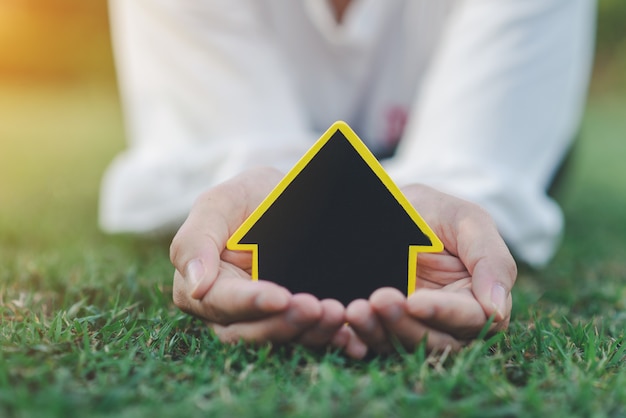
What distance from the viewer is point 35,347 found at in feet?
4.28

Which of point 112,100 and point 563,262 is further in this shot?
point 112,100

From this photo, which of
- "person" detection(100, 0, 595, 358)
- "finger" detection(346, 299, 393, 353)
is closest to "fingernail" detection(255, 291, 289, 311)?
"finger" detection(346, 299, 393, 353)

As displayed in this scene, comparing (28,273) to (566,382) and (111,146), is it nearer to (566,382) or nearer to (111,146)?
(566,382)

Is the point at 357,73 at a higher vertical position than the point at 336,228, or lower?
higher

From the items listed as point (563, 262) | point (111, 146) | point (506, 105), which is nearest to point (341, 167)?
point (506, 105)

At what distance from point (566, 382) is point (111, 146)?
19.3ft

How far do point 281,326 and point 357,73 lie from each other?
2.08 metres

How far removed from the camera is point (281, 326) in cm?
126

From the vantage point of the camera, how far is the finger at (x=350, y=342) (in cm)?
131

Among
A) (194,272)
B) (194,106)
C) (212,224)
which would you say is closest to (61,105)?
(194,106)

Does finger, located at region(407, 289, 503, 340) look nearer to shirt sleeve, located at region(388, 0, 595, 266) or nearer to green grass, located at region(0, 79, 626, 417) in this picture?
green grass, located at region(0, 79, 626, 417)

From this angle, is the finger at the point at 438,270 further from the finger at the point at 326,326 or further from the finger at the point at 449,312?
the finger at the point at 326,326

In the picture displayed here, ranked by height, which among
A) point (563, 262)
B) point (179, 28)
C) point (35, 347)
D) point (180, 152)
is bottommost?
point (563, 262)

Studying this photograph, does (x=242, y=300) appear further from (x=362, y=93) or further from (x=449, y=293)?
(x=362, y=93)
